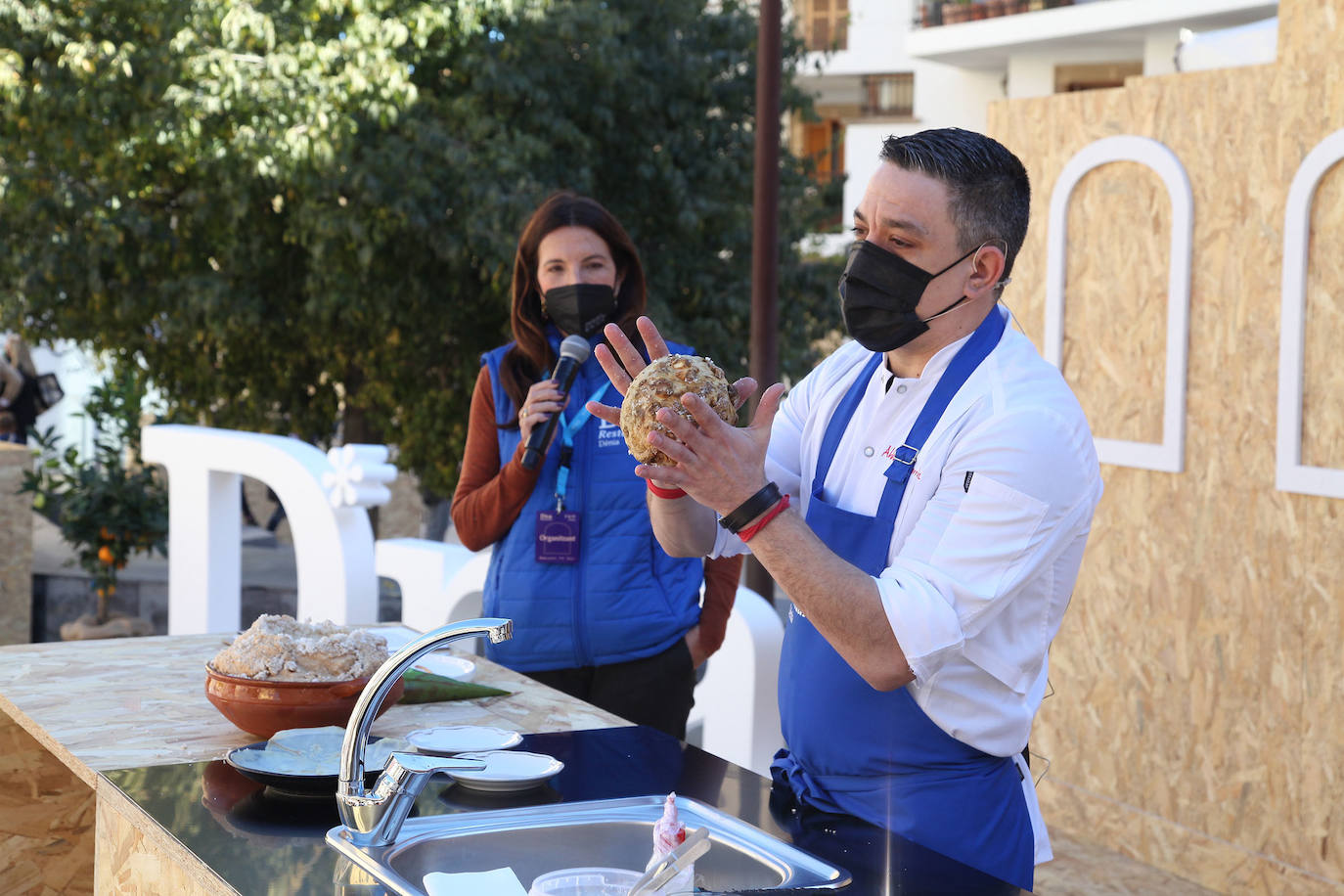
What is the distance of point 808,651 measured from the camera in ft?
7.73

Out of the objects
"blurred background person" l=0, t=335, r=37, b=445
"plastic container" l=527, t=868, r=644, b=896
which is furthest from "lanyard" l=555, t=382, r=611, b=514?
"blurred background person" l=0, t=335, r=37, b=445

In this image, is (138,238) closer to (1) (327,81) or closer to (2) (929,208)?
(1) (327,81)

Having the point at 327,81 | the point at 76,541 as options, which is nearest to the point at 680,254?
the point at 327,81

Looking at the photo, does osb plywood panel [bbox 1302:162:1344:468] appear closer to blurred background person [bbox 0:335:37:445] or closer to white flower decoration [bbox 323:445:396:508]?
white flower decoration [bbox 323:445:396:508]

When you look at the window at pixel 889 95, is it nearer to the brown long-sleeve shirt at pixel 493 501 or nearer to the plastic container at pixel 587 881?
the brown long-sleeve shirt at pixel 493 501

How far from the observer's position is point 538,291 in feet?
11.8

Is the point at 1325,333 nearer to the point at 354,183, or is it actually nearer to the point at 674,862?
the point at 674,862

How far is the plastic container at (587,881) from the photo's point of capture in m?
1.84

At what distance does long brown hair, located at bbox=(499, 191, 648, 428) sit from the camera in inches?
138

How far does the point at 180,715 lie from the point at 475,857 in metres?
0.94

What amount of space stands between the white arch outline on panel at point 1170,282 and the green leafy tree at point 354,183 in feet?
18.5

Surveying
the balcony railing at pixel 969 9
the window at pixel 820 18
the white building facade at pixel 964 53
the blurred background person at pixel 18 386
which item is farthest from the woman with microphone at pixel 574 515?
the window at pixel 820 18

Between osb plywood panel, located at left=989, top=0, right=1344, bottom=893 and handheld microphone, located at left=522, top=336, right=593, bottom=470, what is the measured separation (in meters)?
2.65

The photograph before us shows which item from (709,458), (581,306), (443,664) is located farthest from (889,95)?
(709,458)
